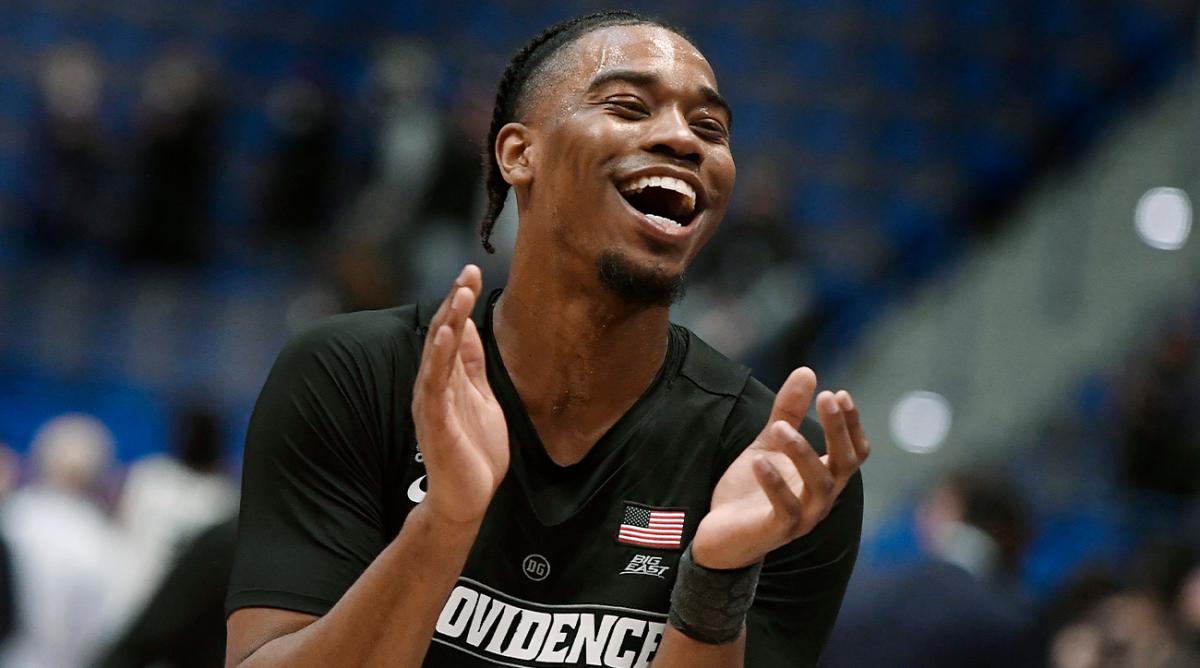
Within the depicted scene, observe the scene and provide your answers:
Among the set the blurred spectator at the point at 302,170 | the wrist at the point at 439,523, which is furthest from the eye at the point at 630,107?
the blurred spectator at the point at 302,170

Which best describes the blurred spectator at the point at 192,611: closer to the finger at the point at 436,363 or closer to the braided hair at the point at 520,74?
the braided hair at the point at 520,74

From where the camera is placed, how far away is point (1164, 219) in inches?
430

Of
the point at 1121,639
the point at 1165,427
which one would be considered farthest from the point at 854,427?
the point at 1165,427

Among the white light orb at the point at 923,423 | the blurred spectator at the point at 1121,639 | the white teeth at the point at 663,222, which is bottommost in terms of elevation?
the white teeth at the point at 663,222

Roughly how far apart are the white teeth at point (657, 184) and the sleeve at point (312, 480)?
0.52 m

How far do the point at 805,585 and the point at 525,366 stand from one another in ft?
2.05

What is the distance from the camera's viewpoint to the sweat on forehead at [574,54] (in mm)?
3016

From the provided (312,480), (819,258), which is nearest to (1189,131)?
(819,258)

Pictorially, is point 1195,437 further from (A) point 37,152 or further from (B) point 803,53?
(A) point 37,152

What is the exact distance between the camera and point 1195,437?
9.21 metres

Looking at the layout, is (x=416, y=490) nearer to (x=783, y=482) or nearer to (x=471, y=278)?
(x=471, y=278)

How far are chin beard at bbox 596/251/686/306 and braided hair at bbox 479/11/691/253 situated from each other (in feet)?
1.36

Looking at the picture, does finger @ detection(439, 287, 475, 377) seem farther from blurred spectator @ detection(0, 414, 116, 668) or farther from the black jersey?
blurred spectator @ detection(0, 414, 116, 668)

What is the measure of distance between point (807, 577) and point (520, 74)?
1.07 m
